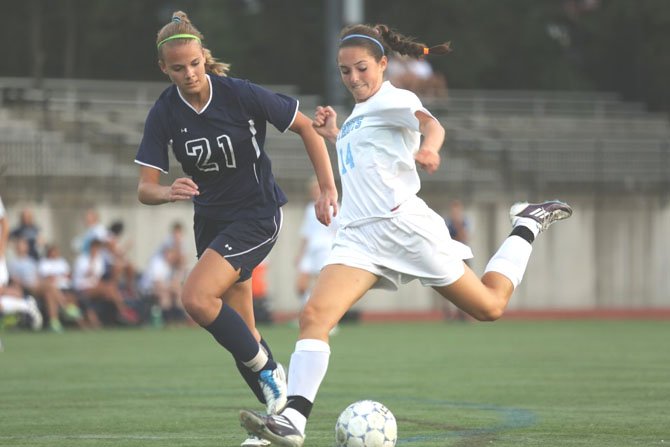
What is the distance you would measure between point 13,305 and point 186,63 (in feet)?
42.7

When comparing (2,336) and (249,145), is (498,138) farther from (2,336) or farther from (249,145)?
(249,145)

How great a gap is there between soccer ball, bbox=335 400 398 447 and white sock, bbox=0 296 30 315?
43.8 ft

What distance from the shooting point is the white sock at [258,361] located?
770 cm

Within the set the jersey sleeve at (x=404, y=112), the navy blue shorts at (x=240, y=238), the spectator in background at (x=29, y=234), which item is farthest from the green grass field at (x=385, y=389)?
the spectator in background at (x=29, y=234)

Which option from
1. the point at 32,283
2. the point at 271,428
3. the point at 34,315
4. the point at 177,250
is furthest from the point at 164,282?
the point at 271,428

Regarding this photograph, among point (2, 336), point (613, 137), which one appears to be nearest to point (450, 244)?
point (2, 336)

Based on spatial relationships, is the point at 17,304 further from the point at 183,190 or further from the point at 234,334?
the point at 183,190

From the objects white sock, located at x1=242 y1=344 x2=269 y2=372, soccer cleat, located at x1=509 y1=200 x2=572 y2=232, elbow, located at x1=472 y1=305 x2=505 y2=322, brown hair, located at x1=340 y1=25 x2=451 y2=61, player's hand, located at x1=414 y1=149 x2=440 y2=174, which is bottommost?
white sock, located at x1=242 y1=344 x2=269 y2=372

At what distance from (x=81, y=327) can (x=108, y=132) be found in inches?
306

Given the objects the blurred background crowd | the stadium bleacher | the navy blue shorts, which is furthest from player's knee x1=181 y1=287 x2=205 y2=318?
the stadium bleacher

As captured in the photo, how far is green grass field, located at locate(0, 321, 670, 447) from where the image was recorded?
7664mm

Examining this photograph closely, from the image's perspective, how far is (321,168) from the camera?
7.69 metres

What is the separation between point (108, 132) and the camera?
1091 inches

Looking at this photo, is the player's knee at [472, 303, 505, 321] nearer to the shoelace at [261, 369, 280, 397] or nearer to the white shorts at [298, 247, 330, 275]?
the shoelace at [261, 369, 280, 397]
